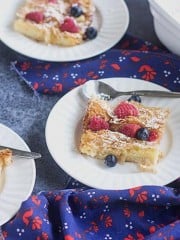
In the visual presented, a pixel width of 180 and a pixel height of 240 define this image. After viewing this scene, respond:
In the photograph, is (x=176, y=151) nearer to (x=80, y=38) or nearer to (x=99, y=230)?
(x=99, y=230)

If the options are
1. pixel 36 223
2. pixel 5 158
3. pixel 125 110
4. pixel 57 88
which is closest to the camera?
pixel 36 223

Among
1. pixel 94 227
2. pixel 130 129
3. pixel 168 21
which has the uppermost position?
pixel 168 21

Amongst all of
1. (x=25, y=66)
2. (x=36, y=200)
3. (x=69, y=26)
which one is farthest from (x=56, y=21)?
(x=36, y=200)

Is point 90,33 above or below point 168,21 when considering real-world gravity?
below

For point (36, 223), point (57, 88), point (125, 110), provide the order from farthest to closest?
point (57, 88) < point (125, 110) < point (36, 223)

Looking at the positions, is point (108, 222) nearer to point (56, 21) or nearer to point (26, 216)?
point (26, 216)

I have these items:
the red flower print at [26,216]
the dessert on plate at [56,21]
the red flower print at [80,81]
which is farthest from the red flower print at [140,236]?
the dessert on plate at [56,21]

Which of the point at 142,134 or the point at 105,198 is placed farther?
the point at 142,134
